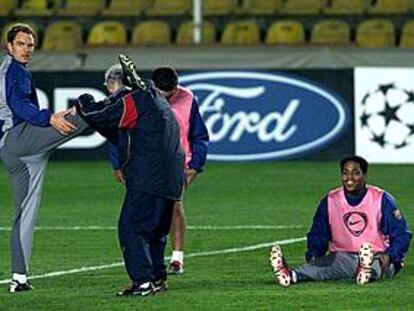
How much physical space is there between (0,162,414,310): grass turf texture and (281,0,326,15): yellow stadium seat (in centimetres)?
499

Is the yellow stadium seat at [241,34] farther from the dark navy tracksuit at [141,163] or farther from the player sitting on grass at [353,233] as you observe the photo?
the dark navy tracksuit at [141,163]

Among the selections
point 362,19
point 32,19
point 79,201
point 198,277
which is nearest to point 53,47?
point 32,19

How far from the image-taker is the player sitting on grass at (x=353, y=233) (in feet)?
42.7

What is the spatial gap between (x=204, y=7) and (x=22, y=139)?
16732 mm

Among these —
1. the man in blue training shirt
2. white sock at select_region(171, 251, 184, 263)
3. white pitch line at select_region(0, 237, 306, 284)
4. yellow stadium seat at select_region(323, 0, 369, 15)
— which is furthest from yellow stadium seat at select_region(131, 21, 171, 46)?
the man in blue training shirt

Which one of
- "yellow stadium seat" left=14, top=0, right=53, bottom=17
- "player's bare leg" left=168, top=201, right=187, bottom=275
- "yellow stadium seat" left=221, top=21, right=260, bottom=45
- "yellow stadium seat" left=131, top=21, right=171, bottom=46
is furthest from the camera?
"yellow stadium seat" left=14, top=0, right=53, bottom=17

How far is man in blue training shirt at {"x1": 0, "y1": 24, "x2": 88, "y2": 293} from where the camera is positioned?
496 inches

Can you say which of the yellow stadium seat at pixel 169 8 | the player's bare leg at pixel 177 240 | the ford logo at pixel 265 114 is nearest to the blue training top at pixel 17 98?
the player's bare leg at pixel 177 240

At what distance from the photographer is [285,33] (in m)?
28.0

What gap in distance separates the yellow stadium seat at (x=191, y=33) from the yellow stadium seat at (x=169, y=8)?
0.88 m

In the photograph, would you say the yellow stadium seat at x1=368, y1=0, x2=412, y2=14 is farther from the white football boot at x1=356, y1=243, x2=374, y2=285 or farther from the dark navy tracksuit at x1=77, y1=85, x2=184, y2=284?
the dark navy tracksuit at x1=77, y1=85, x2=184, y2=284

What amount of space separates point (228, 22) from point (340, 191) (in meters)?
15.9

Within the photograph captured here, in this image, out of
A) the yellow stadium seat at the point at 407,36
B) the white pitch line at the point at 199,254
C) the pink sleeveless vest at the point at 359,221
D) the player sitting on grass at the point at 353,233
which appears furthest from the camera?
the yellow stadium seat at the point at 407,36

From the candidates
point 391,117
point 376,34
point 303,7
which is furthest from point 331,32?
point 391,117
